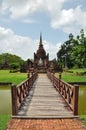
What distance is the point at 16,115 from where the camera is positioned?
8617 mm

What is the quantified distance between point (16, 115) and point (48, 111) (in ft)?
4.73

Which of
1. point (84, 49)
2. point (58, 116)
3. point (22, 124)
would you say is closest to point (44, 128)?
point (22, 124)

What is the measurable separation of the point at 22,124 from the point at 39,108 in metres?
2.51

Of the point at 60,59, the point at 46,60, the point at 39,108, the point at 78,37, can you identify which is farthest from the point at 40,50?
the point at 39,108

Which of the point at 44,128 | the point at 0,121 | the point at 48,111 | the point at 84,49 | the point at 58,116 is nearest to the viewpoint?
the point at 44,128

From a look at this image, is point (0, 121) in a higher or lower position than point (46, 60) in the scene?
lower

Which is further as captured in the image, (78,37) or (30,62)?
(30,62)

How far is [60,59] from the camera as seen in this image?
88938 mm

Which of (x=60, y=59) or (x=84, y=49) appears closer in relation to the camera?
(x=84, y=49)

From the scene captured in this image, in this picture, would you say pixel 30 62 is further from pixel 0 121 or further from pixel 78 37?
pixel 0 121

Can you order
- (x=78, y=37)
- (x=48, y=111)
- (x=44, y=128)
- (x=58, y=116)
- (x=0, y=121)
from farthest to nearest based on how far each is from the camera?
(x=78, y=37)
(x=48, y=111)
(x=58, y=116)
(x=0, y=121)
(x=44, y=128)

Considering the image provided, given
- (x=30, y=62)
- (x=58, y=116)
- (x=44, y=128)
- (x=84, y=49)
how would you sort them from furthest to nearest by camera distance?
1. (x=30, y=62)
2. (x=84, y=49)
3. (x=58, y=116)
4. (x=44, y=128)

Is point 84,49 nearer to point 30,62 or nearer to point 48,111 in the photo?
point 30,62

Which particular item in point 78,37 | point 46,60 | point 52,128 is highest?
point 78,37
